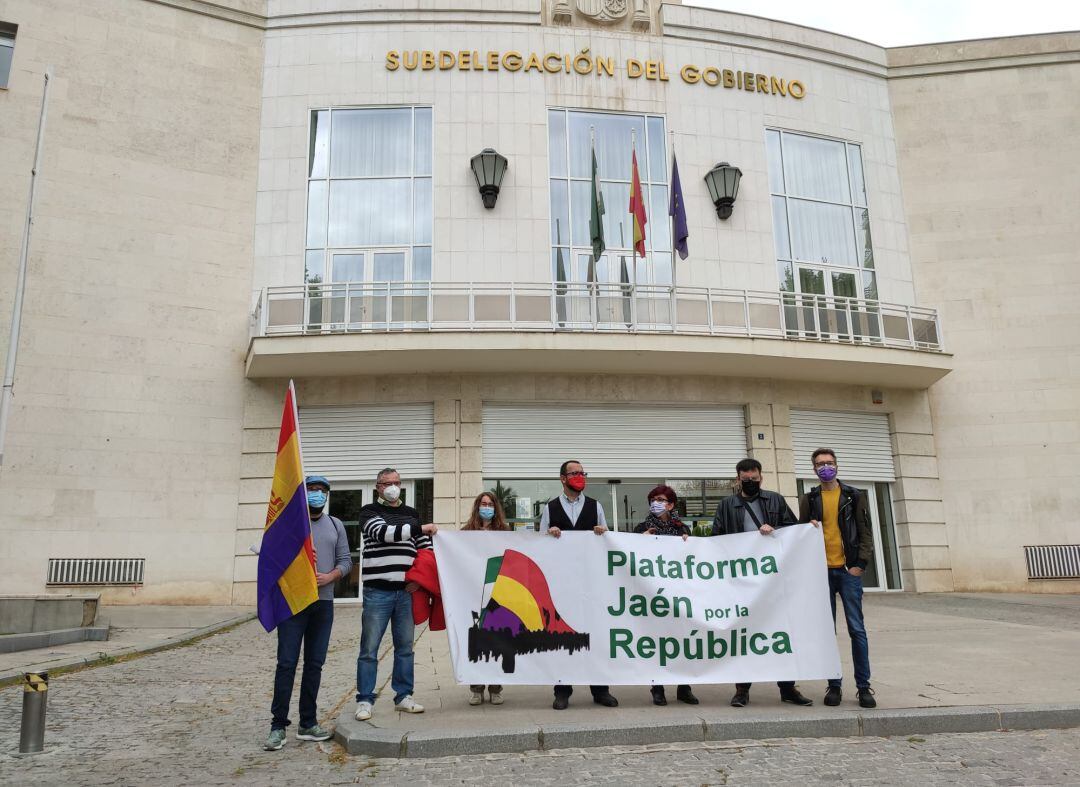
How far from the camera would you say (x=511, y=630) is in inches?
247

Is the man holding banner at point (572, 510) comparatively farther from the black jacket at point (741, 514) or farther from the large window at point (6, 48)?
the large window at point (6, 48)

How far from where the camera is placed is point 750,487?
6.62 meters

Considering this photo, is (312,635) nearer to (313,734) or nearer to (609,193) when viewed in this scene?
(313,734)

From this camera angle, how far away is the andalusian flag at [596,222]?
16750 millimetres

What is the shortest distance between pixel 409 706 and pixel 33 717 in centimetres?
253

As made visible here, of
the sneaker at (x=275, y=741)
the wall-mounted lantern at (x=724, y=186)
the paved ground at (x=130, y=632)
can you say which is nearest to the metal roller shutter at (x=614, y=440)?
the wall-mounted lantern at (x=724, y=186)

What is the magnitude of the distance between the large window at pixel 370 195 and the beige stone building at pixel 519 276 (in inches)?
3.2

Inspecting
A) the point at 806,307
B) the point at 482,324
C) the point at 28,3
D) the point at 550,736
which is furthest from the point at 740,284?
the point at 28,3

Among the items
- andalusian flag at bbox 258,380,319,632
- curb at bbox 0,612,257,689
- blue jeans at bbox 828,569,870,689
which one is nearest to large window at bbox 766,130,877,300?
blue jeans at bbox 828,569,870,689

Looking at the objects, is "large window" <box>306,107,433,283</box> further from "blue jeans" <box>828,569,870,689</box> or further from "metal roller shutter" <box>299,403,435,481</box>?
"blue jeans" <box>828,569,870,689</box>

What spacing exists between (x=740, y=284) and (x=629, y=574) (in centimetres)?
1254

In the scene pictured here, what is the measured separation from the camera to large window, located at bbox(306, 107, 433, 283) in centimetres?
1714

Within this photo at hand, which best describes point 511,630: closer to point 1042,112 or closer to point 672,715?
point 672,715

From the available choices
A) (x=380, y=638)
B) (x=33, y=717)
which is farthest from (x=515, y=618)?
(x=33, y=717)
